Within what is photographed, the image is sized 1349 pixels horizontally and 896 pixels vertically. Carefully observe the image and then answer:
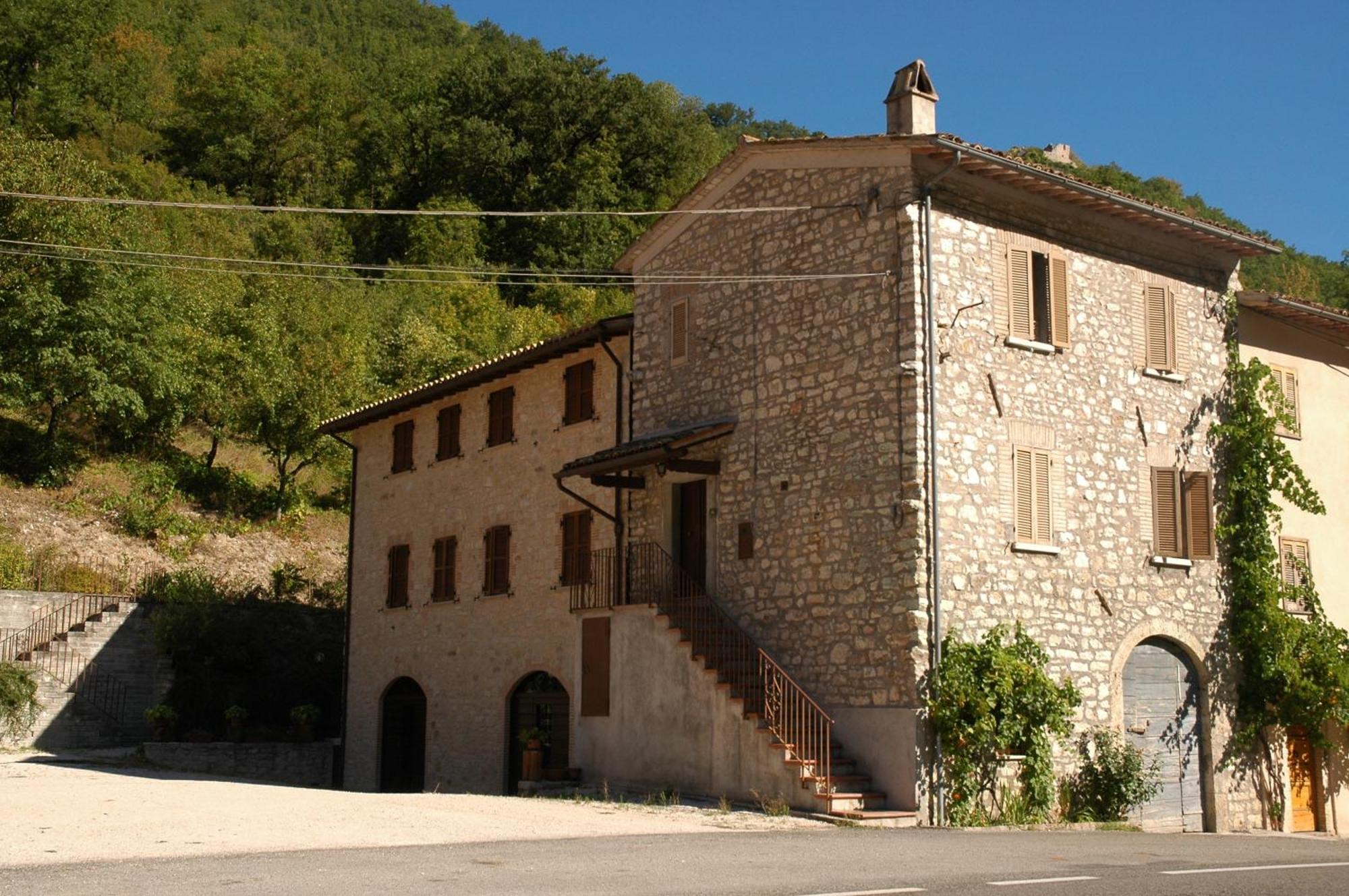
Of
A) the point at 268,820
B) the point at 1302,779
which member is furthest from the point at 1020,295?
the point at 268,820

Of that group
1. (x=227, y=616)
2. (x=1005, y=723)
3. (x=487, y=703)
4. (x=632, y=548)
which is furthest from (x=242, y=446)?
(x=1005, y=723)

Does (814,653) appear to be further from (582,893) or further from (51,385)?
(51,385)

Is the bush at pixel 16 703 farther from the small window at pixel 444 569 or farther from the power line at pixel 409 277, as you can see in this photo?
the power line at pixel 409 277

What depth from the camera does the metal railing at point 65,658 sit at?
2673 cm

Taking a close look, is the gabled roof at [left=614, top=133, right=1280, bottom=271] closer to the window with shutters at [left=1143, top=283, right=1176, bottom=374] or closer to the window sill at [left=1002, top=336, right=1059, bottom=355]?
the window with shutters at [left=1143, top=283, right=1176, bottom=374]

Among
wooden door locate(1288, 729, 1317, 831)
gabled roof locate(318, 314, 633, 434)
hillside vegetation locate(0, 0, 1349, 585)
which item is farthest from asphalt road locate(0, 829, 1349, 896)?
hillside vegetation locate(0, 0, 1349, 585)

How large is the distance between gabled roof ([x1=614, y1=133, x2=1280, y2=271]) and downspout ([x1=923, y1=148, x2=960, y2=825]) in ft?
1.32

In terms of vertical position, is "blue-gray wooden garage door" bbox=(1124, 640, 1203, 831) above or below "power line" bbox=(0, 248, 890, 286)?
below

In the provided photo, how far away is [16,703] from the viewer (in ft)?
82.7

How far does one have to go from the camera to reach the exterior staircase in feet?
49.9

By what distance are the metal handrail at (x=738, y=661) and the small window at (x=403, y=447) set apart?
8136 millimetres

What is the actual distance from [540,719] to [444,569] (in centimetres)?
418

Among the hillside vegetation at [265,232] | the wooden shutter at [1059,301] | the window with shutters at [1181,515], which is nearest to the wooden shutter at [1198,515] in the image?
the window with shutters at [1181,515]

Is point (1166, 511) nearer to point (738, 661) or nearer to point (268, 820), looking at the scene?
point (738, 661)
